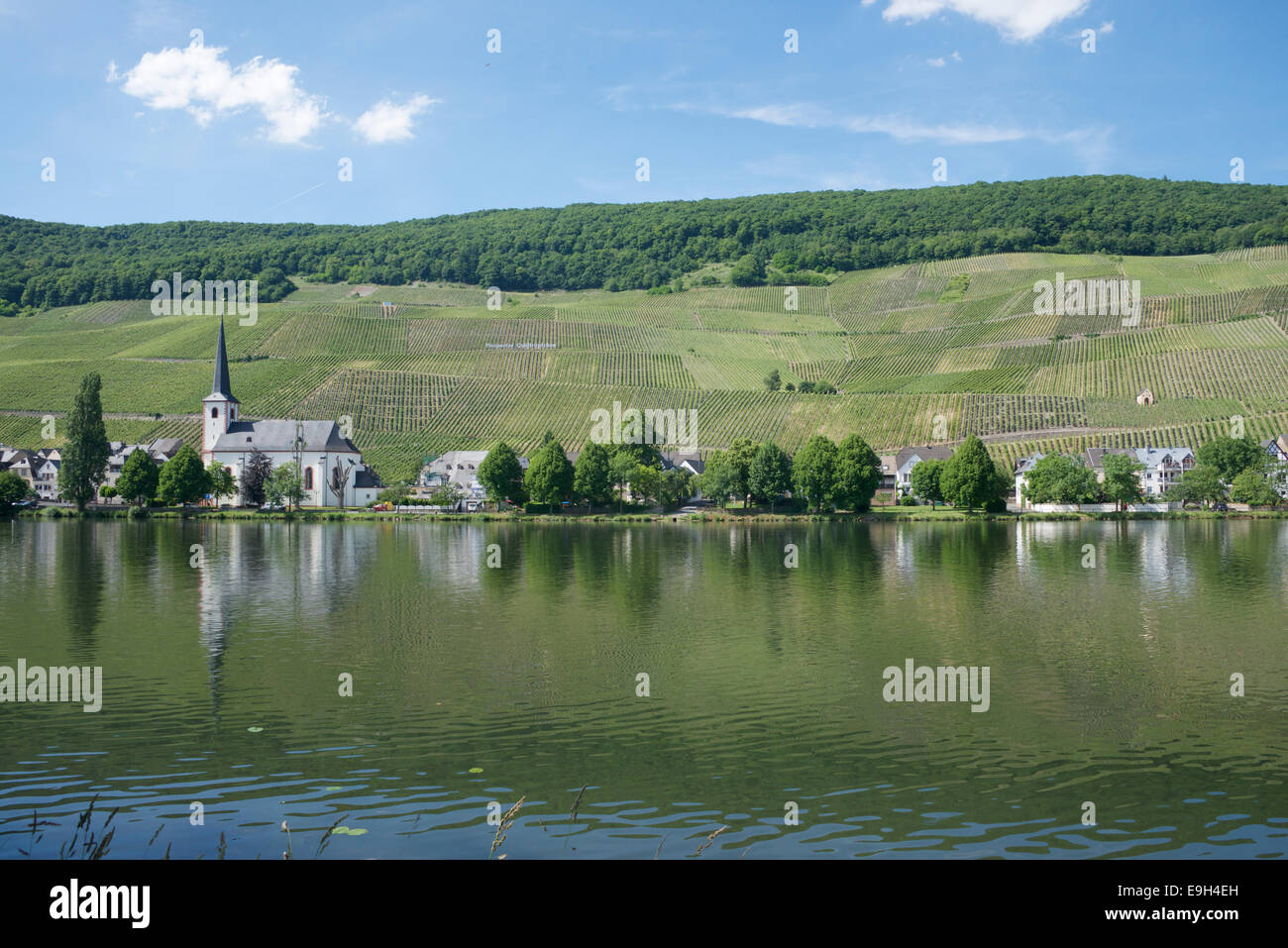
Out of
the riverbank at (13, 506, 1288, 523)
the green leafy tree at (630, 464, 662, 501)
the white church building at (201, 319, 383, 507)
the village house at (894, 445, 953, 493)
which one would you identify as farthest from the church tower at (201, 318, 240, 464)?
the village house at (894, 445, 953, 493)

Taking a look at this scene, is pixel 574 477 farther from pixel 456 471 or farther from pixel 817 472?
pixel 456 471

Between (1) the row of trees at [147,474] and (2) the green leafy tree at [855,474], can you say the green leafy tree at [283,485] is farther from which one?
(2) the green leafy tree at [855,474]

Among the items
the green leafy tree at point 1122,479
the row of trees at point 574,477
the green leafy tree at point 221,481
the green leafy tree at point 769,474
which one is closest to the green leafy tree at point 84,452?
the green leafy tree at point 221,481

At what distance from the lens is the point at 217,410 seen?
139875 mm

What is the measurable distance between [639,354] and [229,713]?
157 metres

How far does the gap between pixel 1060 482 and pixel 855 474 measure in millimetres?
22515

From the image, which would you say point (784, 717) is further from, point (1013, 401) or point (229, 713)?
point (1013, 401)

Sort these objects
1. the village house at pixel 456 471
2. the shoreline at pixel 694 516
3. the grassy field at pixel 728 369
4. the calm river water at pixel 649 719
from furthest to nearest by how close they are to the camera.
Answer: the grassy field at pixel 728 369 → the village house at pixel 456 471 → the shoreline at pixel 694 516 → the calm river water at pixel 649 719

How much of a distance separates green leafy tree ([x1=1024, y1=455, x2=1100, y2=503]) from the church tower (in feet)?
343

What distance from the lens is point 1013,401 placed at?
142250 mm

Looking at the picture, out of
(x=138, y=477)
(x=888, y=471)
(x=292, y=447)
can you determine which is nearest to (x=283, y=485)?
(x=138, y=477)

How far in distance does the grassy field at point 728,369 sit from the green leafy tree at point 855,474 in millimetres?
24861

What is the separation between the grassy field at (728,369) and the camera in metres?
138
